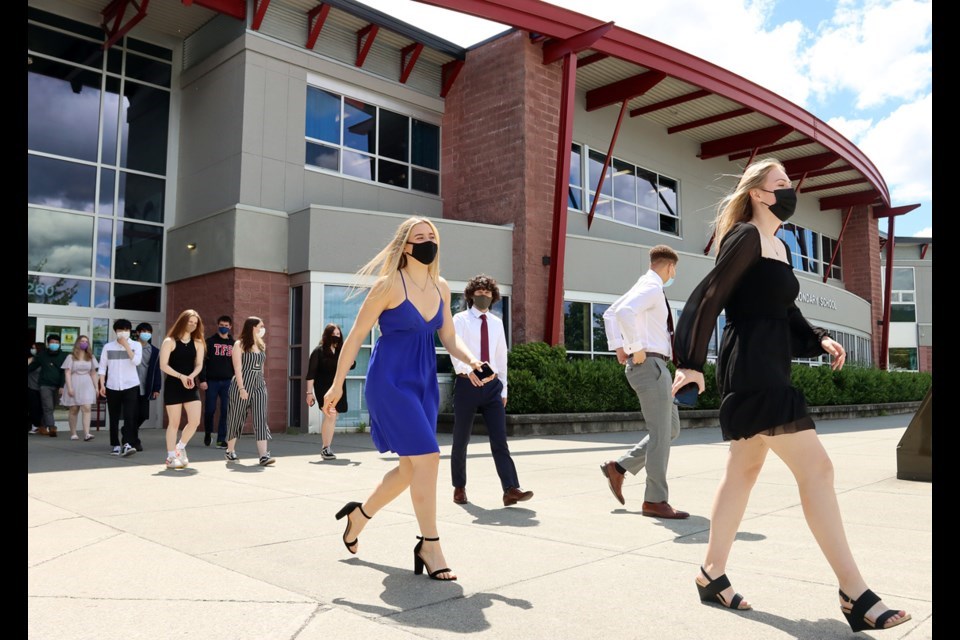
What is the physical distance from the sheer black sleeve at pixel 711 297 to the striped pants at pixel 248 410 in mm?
6682

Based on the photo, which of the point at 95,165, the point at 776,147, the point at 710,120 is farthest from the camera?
the point at 776,147

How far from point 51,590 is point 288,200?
482 inches

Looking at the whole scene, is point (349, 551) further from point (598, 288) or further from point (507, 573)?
point (598, 288)

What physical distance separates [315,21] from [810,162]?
54.1ft

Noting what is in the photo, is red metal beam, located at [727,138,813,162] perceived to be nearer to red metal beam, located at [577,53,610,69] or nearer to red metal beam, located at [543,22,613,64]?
red metal beam, located at [577,53,610,69]

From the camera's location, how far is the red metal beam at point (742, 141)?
21.5 m

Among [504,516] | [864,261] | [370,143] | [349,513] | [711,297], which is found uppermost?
[370,143]

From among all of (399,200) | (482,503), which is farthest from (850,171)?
(482,503)

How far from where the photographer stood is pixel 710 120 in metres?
21.0

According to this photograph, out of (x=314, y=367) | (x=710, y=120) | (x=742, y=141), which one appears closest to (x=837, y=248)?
(x=742, y=141)

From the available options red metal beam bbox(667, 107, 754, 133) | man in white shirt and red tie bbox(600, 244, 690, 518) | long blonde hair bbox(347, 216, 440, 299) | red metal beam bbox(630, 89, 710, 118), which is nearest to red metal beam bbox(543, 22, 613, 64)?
red metal beam bbox(630, 89, 710, 118)

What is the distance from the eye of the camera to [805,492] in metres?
3.21

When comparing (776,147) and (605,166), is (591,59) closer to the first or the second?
(605,166)

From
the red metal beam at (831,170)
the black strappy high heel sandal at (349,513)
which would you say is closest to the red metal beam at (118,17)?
the black strappy high heel sandal at (349,513)
